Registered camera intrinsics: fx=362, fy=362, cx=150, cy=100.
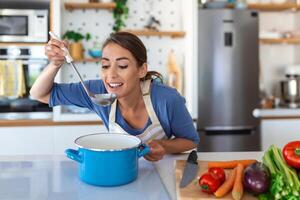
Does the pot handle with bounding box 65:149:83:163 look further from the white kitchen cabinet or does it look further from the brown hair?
the white kitchen cabinet

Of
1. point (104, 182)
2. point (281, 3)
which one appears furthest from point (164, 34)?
point (104, 182)

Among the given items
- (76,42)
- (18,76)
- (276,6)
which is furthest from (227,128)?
(18,76)

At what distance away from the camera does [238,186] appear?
2.79 ft

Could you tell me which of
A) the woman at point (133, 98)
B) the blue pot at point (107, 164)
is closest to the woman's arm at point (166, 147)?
the woman at point (133, 98)

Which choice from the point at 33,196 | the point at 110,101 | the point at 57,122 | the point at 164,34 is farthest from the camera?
the point at 164,34

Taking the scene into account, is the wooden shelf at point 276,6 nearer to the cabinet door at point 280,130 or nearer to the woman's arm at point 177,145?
the cabinet door at point 280,130

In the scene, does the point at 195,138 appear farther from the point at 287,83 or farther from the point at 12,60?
the point at 287,83

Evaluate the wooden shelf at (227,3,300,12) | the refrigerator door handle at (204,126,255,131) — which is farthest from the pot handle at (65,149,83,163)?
the wooden shelf at (227,3,300,12)

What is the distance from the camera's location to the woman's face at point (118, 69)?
1262mm

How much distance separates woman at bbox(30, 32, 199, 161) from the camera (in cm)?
130

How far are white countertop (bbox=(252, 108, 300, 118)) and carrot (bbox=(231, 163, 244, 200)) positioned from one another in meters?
1.92

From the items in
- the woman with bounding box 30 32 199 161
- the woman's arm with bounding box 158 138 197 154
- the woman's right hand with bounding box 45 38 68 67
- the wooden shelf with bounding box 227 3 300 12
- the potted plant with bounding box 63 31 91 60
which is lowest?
the woman's arm with bounding box 158 138 197 154

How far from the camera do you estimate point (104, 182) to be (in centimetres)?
94

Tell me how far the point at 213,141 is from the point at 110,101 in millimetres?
1604
